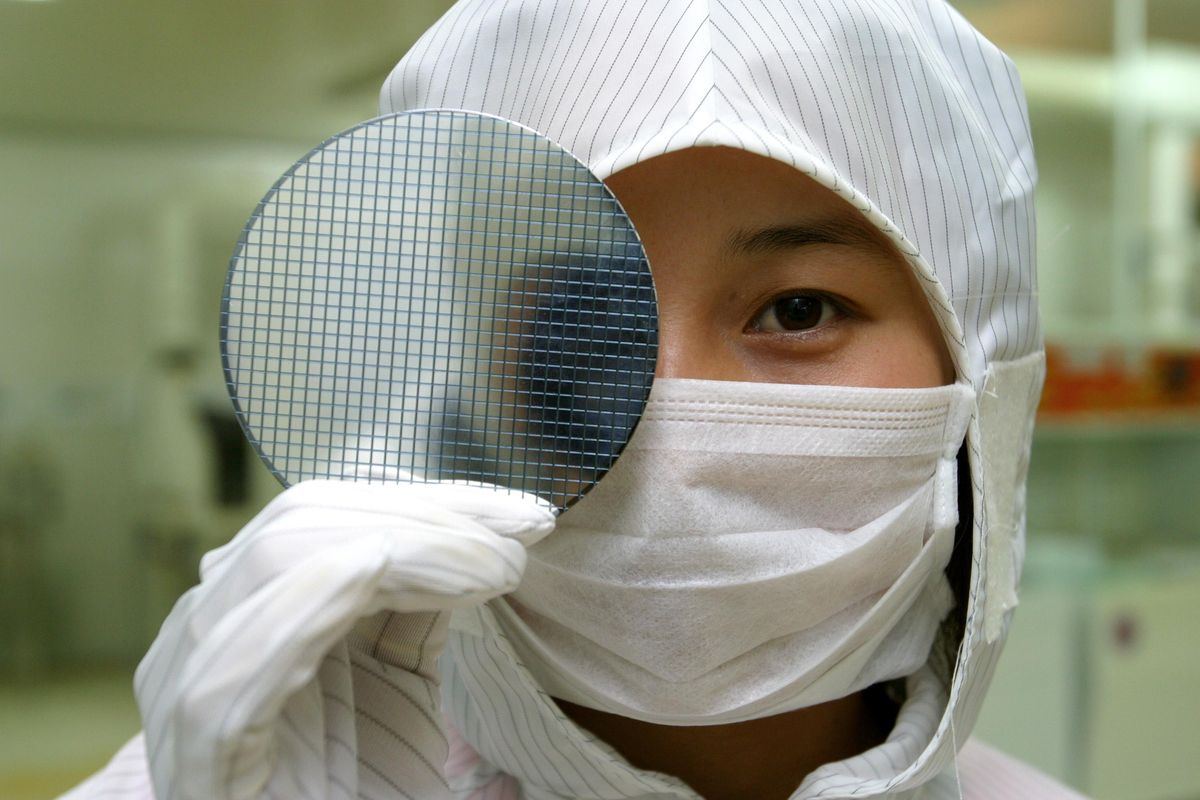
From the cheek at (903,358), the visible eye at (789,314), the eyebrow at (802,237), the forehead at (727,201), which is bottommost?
the cheek at (903,358)

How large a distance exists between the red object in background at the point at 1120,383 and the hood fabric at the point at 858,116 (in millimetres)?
1927

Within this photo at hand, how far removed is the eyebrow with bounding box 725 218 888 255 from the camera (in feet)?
2.34

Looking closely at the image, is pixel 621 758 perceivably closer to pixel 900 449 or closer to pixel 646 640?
pixel 646 640

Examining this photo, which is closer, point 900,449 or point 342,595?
point 342,595

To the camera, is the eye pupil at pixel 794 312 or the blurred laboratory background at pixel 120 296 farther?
the blurred laboratory background at pixel 120 296

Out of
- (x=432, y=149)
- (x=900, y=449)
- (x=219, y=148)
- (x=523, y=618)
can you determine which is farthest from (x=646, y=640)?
(x=219, y=148)

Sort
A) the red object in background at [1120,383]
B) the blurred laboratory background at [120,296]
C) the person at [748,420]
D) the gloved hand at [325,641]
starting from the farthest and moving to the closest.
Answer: the red object in background at [1120,383]
the blurred laboratory background at [120,296]
the person at [748,420]
the gloved hand at [325,641]

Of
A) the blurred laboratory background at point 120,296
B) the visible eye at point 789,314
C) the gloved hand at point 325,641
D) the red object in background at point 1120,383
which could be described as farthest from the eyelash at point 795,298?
the red object in background at point 1120,383

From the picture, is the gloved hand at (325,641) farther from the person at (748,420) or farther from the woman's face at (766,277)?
the woman's face at (766,277)

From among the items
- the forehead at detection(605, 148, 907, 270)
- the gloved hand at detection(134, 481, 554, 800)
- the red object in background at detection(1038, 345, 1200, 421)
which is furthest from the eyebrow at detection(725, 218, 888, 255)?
the red object in background at detection(1038, 345, 1200, 421)

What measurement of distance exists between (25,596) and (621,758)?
56.1 inches

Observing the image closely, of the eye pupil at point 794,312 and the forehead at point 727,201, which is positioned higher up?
the forehead at point 727,201

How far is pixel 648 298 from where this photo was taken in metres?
0.65

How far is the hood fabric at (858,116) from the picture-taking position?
702mm
